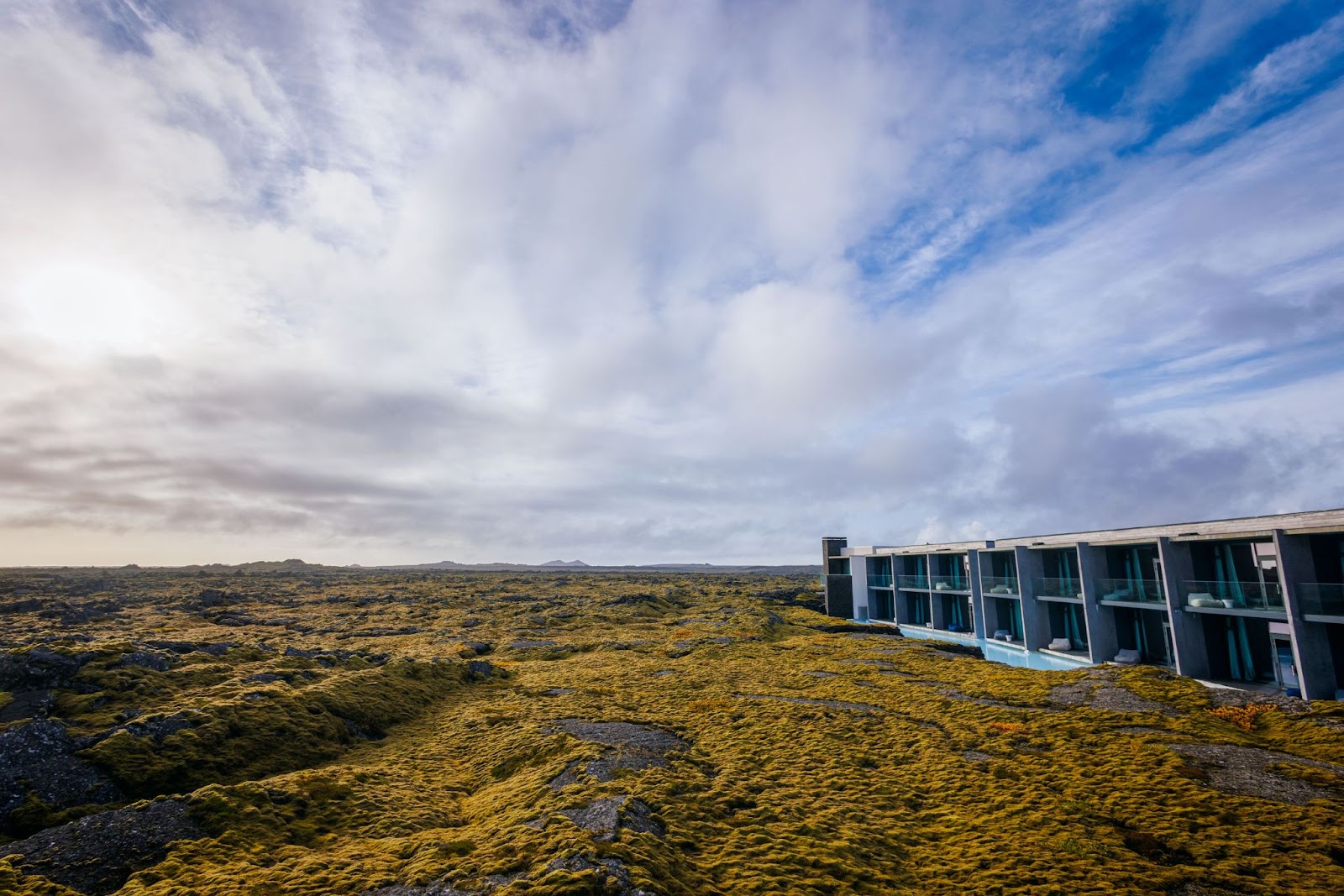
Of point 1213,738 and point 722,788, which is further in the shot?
point 1213,738

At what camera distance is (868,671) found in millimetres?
30406

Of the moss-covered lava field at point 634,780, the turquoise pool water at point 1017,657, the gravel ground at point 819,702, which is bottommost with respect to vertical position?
the turquoise pool water at point 1017,657

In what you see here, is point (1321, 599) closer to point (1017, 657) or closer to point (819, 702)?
point (1017, 657)

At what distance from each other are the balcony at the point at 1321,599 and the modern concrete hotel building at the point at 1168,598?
0.04m

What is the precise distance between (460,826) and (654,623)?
45.2m

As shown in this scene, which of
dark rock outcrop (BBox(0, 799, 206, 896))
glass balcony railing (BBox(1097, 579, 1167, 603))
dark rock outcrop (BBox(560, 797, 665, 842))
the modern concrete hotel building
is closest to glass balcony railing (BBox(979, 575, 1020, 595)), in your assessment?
the modern concrete hotel building

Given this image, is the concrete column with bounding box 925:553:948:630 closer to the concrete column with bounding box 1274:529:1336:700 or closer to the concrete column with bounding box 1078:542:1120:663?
the concrete column with bounding box 1078:542:1120:663

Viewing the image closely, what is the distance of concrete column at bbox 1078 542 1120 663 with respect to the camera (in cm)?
3966

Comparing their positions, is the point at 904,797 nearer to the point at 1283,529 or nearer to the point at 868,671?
the point at 868,671

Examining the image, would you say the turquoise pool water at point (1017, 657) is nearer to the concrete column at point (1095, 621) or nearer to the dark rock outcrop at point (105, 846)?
the concrete column at point (1095, 621)

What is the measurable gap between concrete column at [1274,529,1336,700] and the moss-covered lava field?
10063 millimetres

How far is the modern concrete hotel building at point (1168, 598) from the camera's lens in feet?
90.0

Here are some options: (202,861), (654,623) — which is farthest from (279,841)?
(654,623)

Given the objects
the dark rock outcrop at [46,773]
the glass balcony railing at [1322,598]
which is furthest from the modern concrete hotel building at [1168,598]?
the dark rock outcrop at [46,773]
